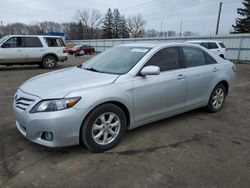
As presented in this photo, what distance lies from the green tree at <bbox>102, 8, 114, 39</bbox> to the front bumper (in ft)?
209

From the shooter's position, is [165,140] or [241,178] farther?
[165,140]

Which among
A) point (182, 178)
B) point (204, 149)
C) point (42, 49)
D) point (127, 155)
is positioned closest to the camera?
point (182, 178)

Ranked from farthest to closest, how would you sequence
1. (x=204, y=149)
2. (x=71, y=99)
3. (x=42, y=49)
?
1. (x=42, y=49)
2. (x=204, y=149)
3. (x=71, y=99)

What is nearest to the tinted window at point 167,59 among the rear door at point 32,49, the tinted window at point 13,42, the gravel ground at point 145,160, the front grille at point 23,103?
the gravel ground at point 145,160

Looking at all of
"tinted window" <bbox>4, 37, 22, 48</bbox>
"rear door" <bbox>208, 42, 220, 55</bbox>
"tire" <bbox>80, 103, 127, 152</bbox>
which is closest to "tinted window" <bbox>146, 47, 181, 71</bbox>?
"tire" <bbox>80, 103, 127, 152</bbox>

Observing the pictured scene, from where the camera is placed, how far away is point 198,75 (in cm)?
444

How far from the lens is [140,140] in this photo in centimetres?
372

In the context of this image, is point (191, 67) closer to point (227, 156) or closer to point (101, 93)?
point (227, 156)

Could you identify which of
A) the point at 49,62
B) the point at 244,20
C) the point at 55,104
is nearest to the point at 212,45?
the point at 49,62

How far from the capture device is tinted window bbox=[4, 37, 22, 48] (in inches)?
459

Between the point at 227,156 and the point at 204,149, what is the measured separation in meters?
0.32

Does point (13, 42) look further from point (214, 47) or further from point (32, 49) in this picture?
point (214, 47)

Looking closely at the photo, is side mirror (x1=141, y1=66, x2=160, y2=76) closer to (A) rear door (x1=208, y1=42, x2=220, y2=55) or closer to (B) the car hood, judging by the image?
(B) the car hood

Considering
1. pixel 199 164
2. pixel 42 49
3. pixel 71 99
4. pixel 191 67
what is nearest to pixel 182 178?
pixel 199 164
